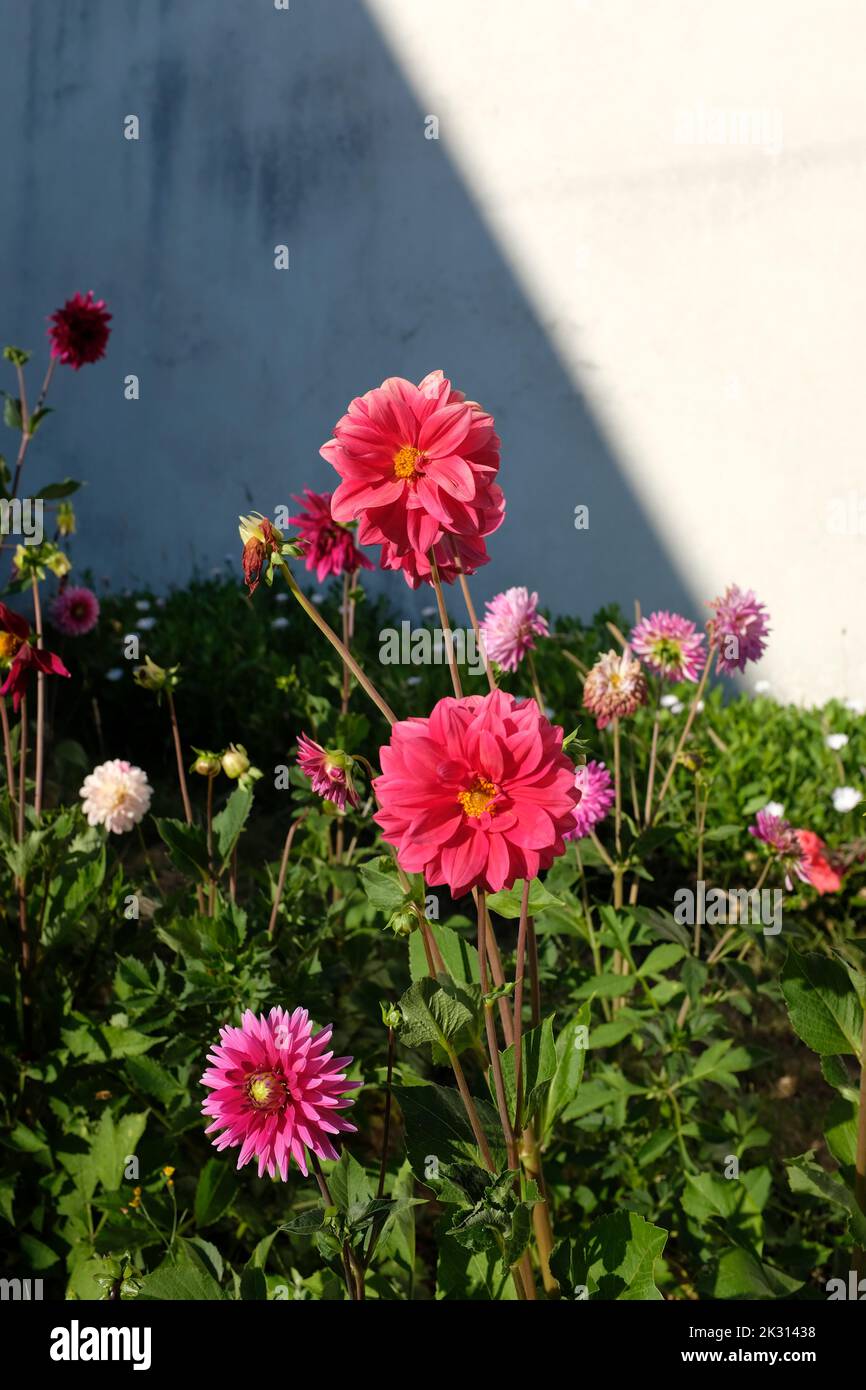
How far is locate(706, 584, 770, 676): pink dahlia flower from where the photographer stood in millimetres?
1688

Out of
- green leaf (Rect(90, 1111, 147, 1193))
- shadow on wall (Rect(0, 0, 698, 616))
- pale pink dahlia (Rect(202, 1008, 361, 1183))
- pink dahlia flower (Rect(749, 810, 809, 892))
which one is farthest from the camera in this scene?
shadow on wall (Rect(0, 0, 698, 616))

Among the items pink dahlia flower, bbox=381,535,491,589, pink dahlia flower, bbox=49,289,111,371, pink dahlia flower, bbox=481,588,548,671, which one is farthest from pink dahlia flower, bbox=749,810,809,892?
pink dahlia flower, bbox=49,289,111,371

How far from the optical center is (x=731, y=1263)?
1211 millimetres

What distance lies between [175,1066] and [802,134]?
3279mm

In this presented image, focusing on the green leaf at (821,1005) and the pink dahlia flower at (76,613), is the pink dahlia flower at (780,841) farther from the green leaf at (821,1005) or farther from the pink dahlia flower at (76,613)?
the pink dahlia flower at (76,613)

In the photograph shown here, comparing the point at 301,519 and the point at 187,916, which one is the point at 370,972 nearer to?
the point at 187,916

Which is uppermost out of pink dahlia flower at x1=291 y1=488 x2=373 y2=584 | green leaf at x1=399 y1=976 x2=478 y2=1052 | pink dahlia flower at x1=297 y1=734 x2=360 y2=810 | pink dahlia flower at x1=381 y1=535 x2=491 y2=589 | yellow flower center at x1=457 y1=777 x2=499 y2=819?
pink dahlia flower at x1=291 y1=488 x2=373 y2=584

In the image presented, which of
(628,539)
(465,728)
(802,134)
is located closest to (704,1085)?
(465,728)

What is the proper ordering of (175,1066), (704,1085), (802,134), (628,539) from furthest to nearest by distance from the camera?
(628,539) < (802,134) < (704,1085) < (175,1066)

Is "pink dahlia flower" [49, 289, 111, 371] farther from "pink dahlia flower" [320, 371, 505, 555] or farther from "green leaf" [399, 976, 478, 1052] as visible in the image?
"green leaf" [399, 976, 478, 1052]

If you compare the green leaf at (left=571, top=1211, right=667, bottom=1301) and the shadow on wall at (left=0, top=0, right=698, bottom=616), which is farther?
the shadow on wall at (left=0, top=0, right=698, bottom=616)

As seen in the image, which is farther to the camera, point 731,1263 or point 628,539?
point 628,539

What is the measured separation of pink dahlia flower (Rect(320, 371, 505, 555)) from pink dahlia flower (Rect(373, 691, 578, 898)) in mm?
150

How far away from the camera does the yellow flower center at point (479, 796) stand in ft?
2.64
